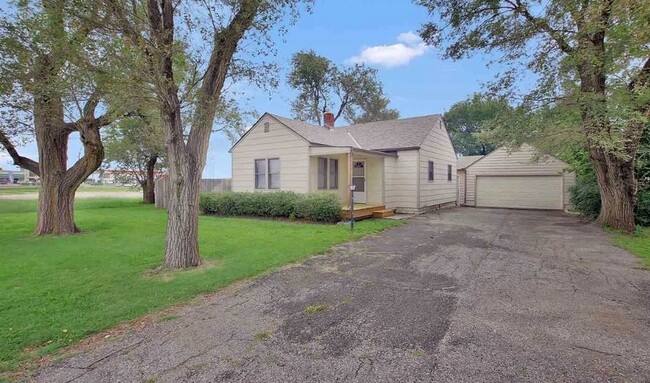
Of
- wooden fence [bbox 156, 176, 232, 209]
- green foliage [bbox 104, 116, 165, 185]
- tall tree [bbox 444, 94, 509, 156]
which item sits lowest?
wooden fence [bbox 156, 176, 232, 209]

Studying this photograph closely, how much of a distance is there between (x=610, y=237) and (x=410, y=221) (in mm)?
5284

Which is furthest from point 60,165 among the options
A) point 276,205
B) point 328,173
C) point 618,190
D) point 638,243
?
point 618,190

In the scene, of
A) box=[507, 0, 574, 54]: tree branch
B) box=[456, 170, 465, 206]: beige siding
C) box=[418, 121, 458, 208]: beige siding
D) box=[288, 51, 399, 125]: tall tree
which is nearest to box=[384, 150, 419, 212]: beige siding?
box=[418, 121, 458, 208]: beige siding

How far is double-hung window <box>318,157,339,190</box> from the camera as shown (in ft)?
42.8

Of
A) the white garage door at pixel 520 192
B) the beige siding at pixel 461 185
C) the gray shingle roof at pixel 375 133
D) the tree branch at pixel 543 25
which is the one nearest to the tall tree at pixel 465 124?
the beige siding at pixel 461 185

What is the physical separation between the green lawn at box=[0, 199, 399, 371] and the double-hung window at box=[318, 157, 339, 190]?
3.33 m

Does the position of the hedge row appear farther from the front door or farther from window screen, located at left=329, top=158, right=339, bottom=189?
the front door

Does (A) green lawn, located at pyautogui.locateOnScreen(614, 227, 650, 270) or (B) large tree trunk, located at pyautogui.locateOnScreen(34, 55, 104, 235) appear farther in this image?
(B) large tree trunk, located at pyautogui.locateOnScreen(34, 55, 104, 235)

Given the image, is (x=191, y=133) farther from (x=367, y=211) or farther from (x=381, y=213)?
(x=381, y=213)

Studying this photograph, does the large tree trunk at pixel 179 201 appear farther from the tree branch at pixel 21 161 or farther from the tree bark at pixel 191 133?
the tree branch at pixel 21 161

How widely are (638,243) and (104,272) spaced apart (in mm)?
11012

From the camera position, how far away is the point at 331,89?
2972 cm

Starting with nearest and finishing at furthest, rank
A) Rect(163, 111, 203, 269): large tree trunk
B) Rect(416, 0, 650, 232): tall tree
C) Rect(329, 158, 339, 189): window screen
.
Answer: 1. Rect(163, 111, 203, 269): large tree trunk
2. Rect(416, 0, 650, 232): tall tree
3. Rect(329, 158, 339, 189): window screen

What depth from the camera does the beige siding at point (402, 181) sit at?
1365cm
